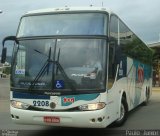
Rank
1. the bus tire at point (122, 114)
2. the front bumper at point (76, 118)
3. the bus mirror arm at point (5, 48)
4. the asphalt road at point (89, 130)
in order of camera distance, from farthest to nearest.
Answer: the bus tire at point (122, 114) < the asphalt road at point (89, 130) < the bus mirror arm at point (5, 48) < the front bumper at point (76, 118)

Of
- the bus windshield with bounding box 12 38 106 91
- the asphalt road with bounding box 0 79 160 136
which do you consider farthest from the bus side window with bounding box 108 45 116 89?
the asphalt road with bounding box 0 79 160 136

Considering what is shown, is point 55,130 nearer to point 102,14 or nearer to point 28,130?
point 28,130

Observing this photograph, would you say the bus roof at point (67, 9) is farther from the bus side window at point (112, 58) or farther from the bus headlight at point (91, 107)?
the bus headlight at point (91, 107)

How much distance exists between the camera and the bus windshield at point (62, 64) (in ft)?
32.9

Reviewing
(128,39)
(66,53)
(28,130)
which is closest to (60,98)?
(66,53)

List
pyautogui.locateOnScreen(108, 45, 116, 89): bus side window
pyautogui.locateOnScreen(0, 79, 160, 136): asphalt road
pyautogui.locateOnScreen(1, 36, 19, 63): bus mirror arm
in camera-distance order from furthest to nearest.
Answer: pyautogui.locateOnScreen(0, 79, 160, 136): asphalt road
pyautogui.locateOnScreen(1, 36, 19, 63): bus mirror arm
pyautogui.locateOnScreen(108, 45, 116, 89): bus side window

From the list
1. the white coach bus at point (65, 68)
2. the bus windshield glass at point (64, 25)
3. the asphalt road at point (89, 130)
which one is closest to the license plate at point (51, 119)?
the white coach bus at point (65, 68)

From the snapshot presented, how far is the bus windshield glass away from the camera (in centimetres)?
1053

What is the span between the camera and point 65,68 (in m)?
10.1

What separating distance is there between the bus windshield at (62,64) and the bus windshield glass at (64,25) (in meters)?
0.25

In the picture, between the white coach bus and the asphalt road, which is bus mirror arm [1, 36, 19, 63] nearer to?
the white coach bus

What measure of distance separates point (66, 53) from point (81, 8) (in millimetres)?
1509

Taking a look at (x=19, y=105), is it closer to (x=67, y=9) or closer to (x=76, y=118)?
(x=76, y=118)

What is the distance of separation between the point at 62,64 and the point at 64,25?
1.13 m
